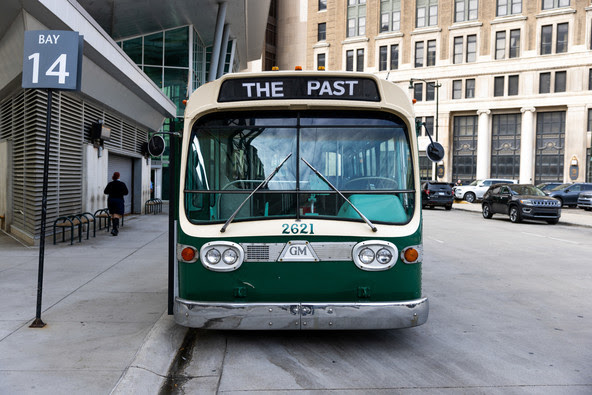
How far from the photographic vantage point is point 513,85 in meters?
53.2

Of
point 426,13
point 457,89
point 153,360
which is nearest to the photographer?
point 153,360

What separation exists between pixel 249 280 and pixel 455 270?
619 cm

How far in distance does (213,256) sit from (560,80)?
54331mm

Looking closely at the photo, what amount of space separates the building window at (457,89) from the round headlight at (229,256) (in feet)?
179

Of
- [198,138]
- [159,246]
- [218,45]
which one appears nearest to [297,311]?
[198,138]

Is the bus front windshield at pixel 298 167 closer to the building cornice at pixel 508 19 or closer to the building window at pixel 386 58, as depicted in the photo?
the building cornice at pixel 508 19

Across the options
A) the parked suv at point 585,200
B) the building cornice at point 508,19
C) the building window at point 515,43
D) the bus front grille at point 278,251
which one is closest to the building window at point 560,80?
the building window at point 515,43

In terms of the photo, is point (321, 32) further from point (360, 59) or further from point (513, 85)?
point (513, 85)

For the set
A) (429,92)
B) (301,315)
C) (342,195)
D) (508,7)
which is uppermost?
(508,7)

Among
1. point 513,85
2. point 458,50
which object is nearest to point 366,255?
point 513,85

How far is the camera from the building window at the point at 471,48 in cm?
5475

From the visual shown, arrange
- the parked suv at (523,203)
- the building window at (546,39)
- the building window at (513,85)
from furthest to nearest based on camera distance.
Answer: the building window at (513,85) < the building window at (546,39) < the parked suv at (523,203)

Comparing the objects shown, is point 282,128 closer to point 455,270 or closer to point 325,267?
point 325,267

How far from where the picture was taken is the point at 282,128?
5.21m
